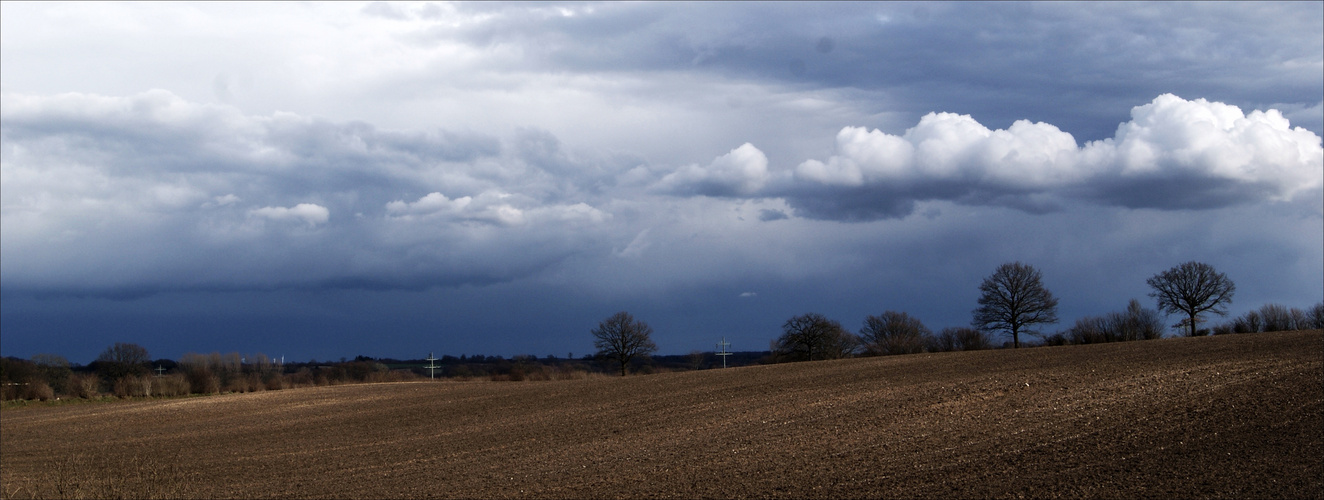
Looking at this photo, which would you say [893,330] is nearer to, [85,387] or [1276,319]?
[1276,319]

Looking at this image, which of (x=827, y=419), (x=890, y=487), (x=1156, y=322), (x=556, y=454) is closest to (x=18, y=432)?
(x=556, y=454)

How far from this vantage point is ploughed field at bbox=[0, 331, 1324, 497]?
620 inches

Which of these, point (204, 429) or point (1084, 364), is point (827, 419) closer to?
point (1084, 364)

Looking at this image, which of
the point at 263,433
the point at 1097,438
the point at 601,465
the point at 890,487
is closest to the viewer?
the point at 890,487

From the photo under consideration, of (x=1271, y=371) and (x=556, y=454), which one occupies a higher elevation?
(x=1271, y=371)

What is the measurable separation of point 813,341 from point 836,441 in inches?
2054

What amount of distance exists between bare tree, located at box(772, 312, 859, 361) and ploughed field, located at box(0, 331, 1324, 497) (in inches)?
1238

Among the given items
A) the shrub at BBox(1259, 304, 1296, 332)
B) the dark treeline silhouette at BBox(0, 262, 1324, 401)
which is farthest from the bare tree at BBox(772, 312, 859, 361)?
the shrub at BBox(1259, 304, 1296, 332)

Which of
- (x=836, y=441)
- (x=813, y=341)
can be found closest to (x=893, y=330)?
(x=813, y=341)

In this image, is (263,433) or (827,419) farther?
(263,433)

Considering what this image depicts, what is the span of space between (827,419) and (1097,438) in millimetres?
7645

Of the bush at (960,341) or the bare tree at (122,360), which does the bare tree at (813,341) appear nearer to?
the bush at (960,341)

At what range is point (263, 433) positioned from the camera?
37.1 meters

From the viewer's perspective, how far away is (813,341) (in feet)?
237
